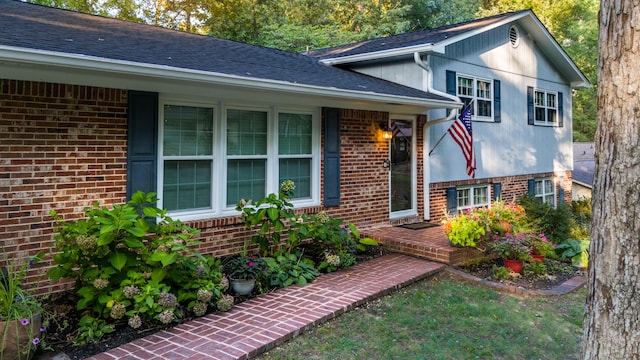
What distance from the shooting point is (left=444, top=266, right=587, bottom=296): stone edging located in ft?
18.5

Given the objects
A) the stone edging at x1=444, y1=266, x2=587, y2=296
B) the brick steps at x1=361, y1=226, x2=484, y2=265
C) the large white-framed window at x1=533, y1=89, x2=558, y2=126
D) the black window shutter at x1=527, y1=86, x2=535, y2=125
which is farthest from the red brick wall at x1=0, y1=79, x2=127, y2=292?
the large white-framed window at x1=533, y1=89, x2=558, y2=126

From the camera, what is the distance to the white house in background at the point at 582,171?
15.9m

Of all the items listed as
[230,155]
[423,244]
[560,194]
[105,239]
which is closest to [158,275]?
[105,239]

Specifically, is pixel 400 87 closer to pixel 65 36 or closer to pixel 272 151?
pixel 272 151

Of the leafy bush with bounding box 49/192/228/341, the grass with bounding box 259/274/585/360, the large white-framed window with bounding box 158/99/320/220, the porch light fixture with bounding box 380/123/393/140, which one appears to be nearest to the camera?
the grass with bounding box 259/274/585/360

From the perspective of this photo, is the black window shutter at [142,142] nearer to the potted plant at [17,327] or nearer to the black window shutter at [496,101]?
the potted plant at [17,327]

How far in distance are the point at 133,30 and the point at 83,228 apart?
163 inches

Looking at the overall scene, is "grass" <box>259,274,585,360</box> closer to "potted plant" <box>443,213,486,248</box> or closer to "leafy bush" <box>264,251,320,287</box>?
"leafy bush" <box>264,251,320,287</box>

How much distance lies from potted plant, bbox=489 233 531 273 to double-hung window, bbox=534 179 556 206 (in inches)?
258

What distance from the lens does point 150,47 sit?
5.84 m

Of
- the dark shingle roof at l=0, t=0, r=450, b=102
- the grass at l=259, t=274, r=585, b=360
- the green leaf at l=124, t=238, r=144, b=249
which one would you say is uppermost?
the dark shingle roof at l=0, t=0, r=450, b=102

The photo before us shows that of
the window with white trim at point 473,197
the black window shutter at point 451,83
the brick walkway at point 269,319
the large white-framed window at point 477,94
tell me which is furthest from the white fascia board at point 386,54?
the brick walkway at point 269,319

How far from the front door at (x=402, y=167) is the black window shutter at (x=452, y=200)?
0.93m

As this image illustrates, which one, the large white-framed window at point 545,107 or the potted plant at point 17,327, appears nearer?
the potted plant at point 17,327
